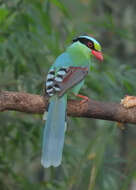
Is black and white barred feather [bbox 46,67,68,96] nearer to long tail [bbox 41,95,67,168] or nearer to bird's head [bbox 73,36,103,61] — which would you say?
long tail [bbox 41,95,67,168]

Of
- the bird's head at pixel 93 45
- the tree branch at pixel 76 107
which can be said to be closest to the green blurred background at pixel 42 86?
the bird's head at pixel 93 45

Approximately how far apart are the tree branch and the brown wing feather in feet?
0.42

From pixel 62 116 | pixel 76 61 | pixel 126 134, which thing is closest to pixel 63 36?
pixel 126 134

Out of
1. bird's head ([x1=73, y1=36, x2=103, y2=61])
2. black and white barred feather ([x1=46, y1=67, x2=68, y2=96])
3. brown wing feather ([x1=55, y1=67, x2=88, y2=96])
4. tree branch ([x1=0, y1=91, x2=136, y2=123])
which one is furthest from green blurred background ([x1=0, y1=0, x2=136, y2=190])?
tree branch ([x1=0, y1=91, x2=136, y2=123])

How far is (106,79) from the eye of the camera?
13.5 feet

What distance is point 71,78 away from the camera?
3.24 metres

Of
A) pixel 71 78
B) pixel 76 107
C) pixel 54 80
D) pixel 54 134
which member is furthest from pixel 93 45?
pixel 54 134

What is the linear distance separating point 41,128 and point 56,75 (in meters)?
1.11

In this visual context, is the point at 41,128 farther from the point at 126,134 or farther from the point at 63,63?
the point at 126,134

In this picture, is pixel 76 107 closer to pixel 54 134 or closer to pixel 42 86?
pixel 54 134

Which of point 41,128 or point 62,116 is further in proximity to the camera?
point 41,128

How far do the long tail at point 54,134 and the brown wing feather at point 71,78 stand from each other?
8cm

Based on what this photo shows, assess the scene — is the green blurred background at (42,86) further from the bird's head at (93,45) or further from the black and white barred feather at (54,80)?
the black and white barred feather at (54,80)

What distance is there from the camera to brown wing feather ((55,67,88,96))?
3.09 metres
